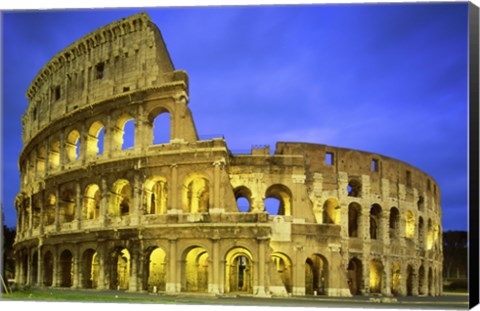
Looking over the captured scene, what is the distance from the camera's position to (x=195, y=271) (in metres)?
25.6

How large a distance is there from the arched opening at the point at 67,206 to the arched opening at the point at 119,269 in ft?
10.8

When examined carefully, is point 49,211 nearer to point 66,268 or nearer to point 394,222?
point 66,268

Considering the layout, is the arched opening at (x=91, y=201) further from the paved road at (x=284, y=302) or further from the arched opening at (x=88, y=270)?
the paved road at (x=284, y=302)

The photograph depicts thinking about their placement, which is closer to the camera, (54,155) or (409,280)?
(54,155)

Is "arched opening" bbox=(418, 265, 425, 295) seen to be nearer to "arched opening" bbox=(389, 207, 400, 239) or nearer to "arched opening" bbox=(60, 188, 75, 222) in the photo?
"arched opening" bbox=(389, 207, 400, 239)

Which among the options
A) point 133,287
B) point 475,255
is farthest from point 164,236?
point 475,255

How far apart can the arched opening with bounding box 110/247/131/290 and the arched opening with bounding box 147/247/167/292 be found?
1124mm

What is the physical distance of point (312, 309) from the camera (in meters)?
18.6

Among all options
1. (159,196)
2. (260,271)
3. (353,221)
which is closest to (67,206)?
(159,196)

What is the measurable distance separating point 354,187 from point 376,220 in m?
2.33

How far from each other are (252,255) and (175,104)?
7488mm

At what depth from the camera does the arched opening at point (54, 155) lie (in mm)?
28703

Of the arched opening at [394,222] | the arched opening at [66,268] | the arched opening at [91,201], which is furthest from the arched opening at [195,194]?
the arched opening at [394,222]

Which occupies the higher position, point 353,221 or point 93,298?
point 353,221
